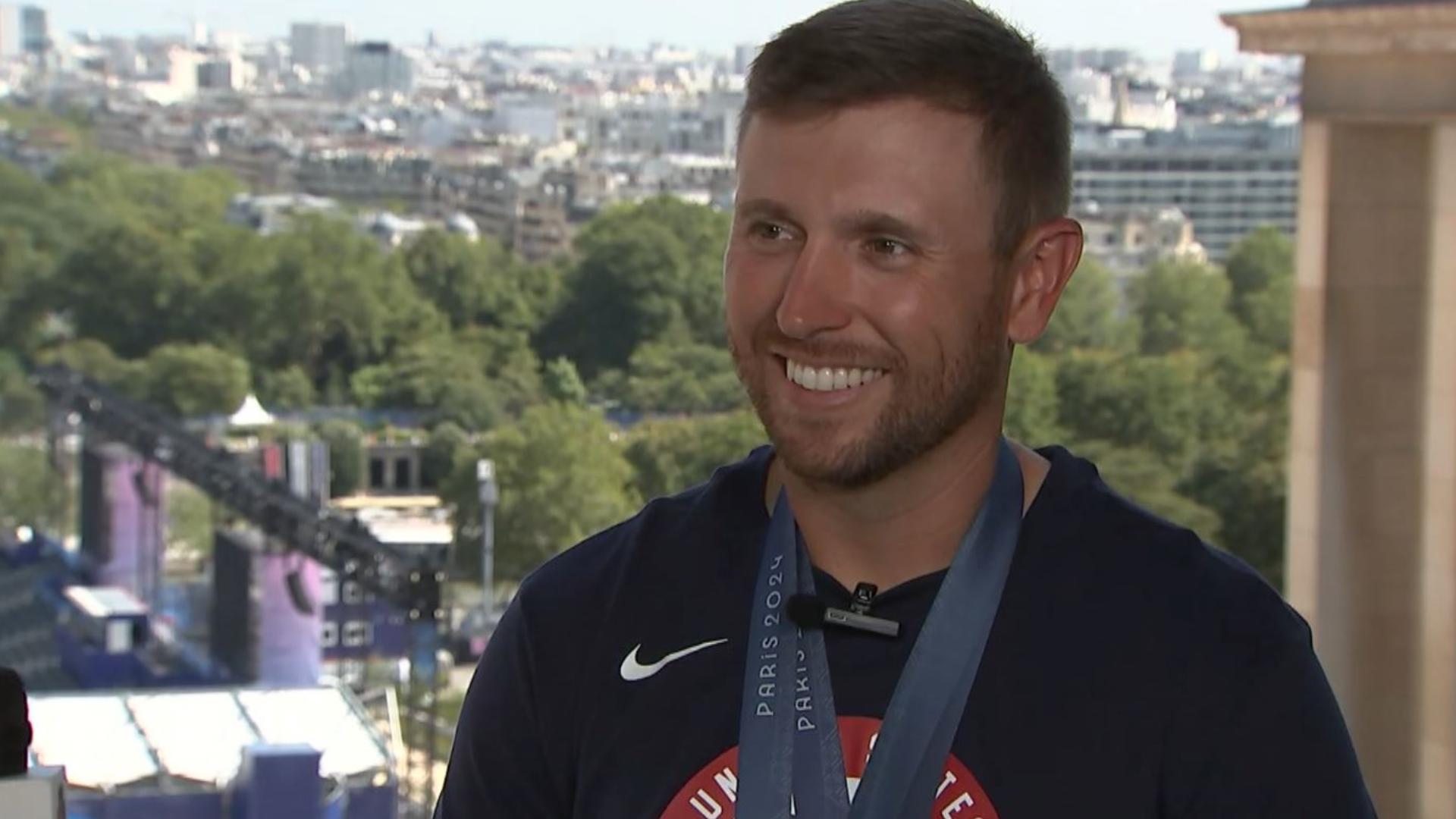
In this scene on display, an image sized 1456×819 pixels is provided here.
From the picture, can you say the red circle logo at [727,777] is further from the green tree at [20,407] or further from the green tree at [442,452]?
the green tree at [20,407]

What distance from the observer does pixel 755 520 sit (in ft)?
2.83

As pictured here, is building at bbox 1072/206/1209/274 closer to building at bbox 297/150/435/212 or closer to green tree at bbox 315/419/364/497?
green tree at bbox 315/419/364/497

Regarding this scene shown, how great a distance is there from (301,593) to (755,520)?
1180 centimetres

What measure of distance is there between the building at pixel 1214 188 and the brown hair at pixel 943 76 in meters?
21.8

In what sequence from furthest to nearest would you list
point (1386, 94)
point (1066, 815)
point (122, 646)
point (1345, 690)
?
point (122, 646), point (1345, 690), point (1386, 94), point (1066, 815)

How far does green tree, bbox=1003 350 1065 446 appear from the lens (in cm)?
1722

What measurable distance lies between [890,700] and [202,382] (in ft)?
69.4

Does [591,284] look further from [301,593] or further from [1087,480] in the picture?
[1087,480]

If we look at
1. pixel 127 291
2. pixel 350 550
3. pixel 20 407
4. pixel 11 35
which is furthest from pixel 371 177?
pixel 350 550

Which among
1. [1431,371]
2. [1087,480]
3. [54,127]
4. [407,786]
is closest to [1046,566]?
[1087,480]

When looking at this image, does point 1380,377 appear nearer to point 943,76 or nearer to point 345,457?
point 943,76

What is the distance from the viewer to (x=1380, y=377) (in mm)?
3650

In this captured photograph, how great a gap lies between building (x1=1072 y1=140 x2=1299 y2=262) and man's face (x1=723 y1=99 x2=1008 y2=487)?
21.9 m

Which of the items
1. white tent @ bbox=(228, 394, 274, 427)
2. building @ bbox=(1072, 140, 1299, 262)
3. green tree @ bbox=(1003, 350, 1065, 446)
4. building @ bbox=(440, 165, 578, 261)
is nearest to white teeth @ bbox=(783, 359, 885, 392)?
green tree @ bbox=(1003, 350, 1065, 446)
